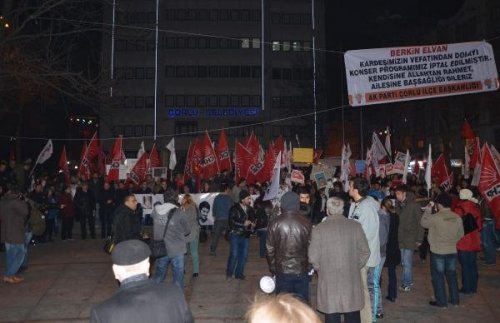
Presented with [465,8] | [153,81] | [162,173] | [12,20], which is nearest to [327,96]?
[465,8]

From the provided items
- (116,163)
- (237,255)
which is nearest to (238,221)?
(237,255)

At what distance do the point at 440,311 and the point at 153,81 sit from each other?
57684 millimetres

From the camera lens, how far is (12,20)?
13.5 meters

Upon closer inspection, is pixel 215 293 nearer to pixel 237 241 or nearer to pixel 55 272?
pixel 237 241

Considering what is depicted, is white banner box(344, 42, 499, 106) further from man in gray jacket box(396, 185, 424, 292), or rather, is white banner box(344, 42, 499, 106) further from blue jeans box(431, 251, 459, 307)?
blue jeans box(431, 251, 459, 307)

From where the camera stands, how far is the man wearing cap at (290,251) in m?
6.66

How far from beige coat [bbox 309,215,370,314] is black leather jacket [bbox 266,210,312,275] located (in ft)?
1.96

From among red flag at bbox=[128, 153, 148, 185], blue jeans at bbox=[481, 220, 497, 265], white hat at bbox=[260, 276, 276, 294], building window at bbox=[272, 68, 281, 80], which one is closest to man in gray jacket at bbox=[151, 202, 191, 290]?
white hat at bbox=[260, 276, 276, 294]

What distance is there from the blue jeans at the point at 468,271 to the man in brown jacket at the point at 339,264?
383cm

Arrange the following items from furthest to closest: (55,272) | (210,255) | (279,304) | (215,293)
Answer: (210,255) → (55,272) → (215,293) → (279,304)

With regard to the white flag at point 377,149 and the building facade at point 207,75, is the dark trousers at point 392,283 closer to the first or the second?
the white flag at point 377,149

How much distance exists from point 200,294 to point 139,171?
13.5 m

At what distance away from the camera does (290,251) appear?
6.66 metres

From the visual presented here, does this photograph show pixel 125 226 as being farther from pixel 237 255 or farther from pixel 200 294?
pixel 237 255
